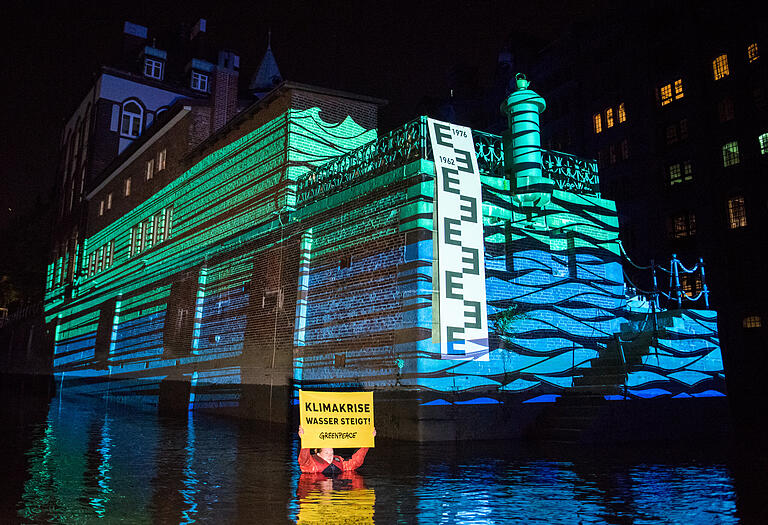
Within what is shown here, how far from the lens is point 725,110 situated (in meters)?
30.4

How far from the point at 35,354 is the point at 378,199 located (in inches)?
1341

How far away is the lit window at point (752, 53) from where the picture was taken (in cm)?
2908

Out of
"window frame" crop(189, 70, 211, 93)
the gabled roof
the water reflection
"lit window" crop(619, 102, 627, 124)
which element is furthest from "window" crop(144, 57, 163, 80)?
the water reflection

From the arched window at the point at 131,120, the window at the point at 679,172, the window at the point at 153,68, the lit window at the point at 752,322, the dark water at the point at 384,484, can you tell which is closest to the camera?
the dark water at the point at 384,484

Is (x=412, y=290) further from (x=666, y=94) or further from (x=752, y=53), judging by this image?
(x=666, y=94)

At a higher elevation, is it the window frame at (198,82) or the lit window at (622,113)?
the window frame at (198,82)

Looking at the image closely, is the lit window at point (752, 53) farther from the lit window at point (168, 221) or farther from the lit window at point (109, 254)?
the lit window at point (109, 254)

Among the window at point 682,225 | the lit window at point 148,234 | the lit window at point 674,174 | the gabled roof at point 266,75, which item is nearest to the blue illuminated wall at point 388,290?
the lit window at point 148,234

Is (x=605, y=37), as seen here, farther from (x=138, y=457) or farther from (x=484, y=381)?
(x=138, y=457)

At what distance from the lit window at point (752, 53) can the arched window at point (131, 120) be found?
101 feet

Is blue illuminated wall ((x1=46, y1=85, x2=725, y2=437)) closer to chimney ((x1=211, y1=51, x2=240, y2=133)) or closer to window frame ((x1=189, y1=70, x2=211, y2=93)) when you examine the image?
chimney ((x1=211, y1=51, x2=240, y2=133))

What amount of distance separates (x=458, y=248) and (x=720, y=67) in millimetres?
25874

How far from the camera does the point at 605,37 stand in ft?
120

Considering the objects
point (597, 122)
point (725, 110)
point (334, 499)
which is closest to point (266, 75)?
point (597, 122)
